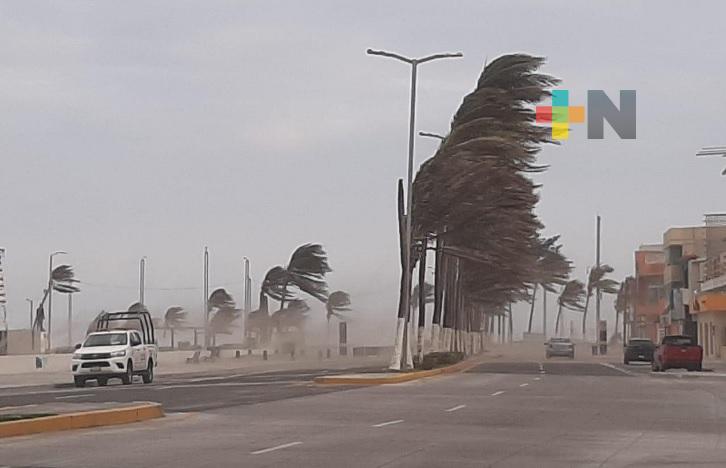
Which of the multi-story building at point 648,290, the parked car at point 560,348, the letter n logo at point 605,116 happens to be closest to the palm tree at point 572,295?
the multi-story building at point 648,290

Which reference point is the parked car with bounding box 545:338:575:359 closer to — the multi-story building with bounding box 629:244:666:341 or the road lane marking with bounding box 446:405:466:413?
the multi-story building with bounding box 629:244:666:341

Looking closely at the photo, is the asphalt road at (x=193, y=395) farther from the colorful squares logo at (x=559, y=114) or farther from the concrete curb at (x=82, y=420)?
the colorful squares logo at (x=559, y=114)

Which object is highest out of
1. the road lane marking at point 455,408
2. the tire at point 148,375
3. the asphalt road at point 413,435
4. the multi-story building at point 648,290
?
the multi-story building at point 648,290

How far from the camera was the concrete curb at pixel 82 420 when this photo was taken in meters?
19.7

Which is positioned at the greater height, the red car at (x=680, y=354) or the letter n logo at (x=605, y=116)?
the letter n logo at (x=605, y=116)

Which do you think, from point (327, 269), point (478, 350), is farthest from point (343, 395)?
point (478, 350)

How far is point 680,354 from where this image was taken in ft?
186

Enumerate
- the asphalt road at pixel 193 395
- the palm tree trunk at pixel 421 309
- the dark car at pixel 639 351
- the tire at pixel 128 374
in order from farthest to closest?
1. the dark car at pixel 639 351
2. the palm tree trunk at pixel 421 309
3. the tire at pixel 128 374
4. the asphalt road at pixel 193 395

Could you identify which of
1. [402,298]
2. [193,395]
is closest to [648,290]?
[402,298]

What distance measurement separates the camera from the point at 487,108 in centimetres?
5469

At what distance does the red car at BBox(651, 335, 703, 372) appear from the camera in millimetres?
56781

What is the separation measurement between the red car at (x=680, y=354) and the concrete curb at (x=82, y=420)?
36.5 metres

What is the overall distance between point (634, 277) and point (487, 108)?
3573 inches

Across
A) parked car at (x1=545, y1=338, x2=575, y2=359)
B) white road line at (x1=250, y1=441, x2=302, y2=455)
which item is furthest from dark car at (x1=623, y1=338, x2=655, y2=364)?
white road line at (x1=250, y1=441, x2=302, y2=455)
